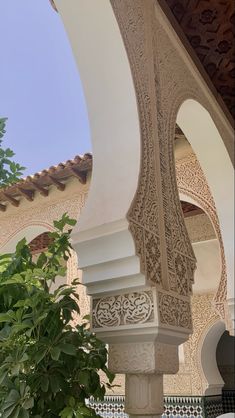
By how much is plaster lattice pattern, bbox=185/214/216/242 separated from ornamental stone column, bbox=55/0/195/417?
169 inches

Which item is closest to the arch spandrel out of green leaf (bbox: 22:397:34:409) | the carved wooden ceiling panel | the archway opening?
green leaf (bbox: 22:397:34:409)

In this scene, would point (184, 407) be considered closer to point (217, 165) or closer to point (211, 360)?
point (211, 360)

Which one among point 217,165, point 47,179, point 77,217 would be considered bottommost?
point 217,165

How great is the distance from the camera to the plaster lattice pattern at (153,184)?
174 centimetres

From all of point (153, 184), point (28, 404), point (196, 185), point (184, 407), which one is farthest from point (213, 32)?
point (184, 407)

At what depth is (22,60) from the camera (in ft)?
13.0

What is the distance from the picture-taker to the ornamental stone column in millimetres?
1594

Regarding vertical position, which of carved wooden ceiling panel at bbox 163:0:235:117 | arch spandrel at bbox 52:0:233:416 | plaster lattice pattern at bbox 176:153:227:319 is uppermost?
carved wooden ceiling panel at bbox 163:0:235:117

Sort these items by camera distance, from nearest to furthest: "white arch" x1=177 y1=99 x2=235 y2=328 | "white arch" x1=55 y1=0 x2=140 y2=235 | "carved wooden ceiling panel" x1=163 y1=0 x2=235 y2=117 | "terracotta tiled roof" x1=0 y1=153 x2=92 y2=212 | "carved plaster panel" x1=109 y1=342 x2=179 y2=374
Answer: "carved plaster panel" x1=109 y1=342 x2=179 y2=374
"white arch" x1=55 y1=0 x2=140 y2=235
"carved wooden ceiling panel" x1=163 y1=0 x2=235 y2=117
"white arch" x1=177 y1=99 x2=235 y2=328
"terracotta tiled roof" x1=0 y1=153 x2=92 y2=212

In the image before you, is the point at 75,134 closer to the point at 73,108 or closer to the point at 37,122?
the point at 73,108

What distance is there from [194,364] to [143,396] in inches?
177

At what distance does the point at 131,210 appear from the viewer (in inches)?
66.9

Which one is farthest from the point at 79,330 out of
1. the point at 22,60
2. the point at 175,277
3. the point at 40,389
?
the point at 22,60

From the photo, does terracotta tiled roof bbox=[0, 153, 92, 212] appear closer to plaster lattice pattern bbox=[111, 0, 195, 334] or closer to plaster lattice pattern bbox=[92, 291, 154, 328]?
plaster lattice pattern bbox=[111, 0, 195, 334]
